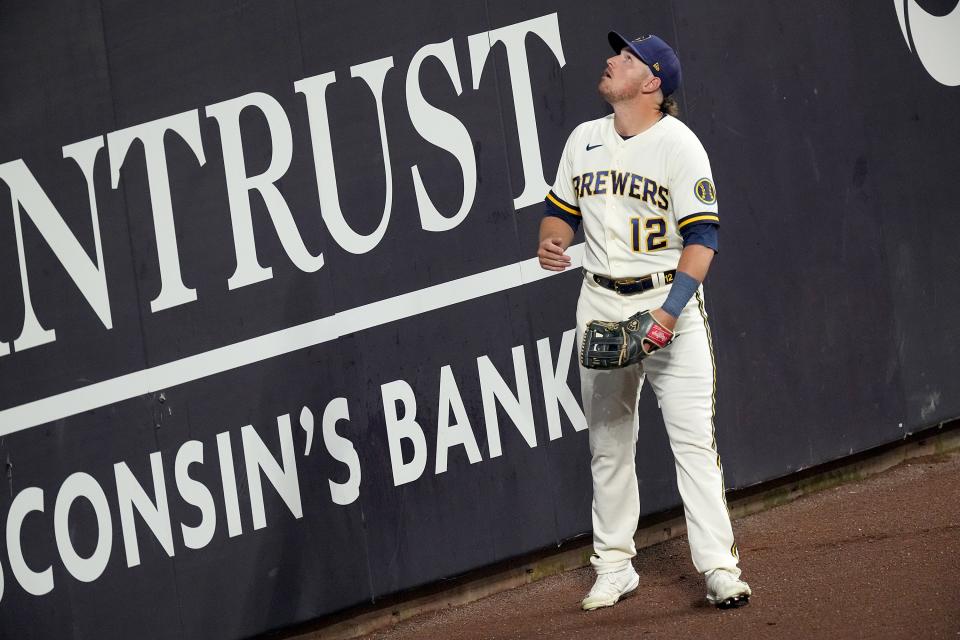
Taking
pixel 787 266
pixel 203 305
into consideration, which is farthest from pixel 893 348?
pixel 203 305

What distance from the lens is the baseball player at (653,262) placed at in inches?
155

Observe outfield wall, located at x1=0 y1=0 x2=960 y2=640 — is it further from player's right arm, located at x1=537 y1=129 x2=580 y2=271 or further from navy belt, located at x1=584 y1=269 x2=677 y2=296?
navy belt, located at x1=584 y1=269 x2=677 y2=296

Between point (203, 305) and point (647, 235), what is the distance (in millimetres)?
1584

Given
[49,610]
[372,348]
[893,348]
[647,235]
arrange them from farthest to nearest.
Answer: [893,348], [372,348], [49,610], [647,235]

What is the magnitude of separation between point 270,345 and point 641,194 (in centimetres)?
143

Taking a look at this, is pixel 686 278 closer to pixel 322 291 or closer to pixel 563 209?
pixel 563 209

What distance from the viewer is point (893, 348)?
17.6 ft

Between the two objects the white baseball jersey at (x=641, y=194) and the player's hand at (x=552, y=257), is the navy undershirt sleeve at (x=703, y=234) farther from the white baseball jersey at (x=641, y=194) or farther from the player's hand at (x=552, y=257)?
the player's hand at (x=552, y=257)

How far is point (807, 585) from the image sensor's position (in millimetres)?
4203

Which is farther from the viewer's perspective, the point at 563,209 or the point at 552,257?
the point at 563,209

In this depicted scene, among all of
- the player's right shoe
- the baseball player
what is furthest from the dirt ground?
the baseball player

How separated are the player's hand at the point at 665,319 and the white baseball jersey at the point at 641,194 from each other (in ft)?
0.74

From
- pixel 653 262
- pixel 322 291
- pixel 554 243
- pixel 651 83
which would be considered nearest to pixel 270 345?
pixel 322 291

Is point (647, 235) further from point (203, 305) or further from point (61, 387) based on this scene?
point (61, 387)
